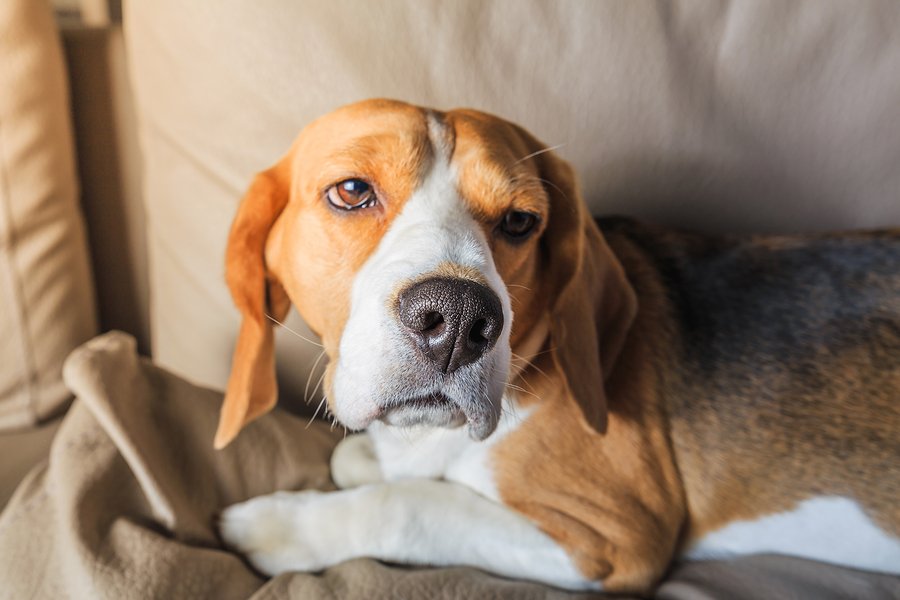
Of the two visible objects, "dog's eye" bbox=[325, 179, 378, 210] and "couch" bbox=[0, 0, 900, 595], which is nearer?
"dog's eye" bbox=[325, 179, 378, 210]

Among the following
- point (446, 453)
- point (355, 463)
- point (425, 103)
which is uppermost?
point (425, 103)

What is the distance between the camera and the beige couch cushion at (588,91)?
1.57 m

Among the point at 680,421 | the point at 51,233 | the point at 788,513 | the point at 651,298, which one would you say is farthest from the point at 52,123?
the point at 788,513

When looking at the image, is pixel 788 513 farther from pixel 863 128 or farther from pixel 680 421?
pixel 863 128

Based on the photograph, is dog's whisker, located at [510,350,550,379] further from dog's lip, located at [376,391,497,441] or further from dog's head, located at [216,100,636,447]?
dog's lip, located at [376,391,497,441]

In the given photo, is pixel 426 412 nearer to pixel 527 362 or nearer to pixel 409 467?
pixel 527 362

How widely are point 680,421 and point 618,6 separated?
0.88 metres

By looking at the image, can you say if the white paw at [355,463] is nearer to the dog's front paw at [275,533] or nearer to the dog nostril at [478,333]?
the dog's front paw at [275,533]

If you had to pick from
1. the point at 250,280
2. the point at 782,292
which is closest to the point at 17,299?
the point at 250,280

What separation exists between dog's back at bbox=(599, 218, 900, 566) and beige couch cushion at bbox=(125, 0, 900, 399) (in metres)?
0.24

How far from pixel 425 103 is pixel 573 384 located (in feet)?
2.33

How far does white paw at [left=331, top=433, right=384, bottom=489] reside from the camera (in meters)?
1.55

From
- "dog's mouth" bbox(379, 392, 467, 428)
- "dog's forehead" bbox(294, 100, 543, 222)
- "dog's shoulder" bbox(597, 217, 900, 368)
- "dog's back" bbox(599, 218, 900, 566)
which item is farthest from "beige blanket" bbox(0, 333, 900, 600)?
"dog's forehead" bbox(294, 100, 543, 222)

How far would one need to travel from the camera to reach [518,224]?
1320 mm
